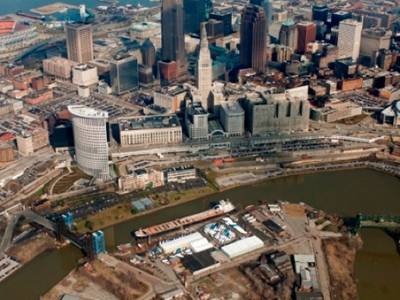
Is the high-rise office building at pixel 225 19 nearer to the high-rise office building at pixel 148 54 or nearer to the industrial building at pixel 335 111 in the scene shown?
the high-rise office building at pixel 148 54

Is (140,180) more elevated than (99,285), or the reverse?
(140,180)

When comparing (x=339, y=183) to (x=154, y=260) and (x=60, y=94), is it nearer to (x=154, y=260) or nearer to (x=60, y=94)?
(x=154, y=260)

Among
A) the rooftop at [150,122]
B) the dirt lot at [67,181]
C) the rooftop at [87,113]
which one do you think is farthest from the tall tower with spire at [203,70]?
the dirt lot at [67,181]

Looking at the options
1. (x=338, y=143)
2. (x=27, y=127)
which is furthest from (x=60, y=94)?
(x=338, y=143)

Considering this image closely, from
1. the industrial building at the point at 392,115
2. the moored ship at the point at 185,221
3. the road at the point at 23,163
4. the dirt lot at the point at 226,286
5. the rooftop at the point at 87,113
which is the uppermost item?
the rooftop at the point at 87,113

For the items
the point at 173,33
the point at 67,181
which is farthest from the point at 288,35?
the point at 67,181

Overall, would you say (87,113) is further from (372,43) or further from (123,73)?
(372,43)

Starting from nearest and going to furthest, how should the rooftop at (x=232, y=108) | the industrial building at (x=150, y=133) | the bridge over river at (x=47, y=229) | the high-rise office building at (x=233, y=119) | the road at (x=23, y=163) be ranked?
the bridge over river at (x=47, y=229) → the road at (x=23, y=163) → the industrial building at (x=150, y=133) → the high-rise office building at (x=233, y=119) → the rooftop at (x=232, y=108)
